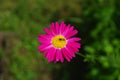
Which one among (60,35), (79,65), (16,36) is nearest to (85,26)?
(79,65)

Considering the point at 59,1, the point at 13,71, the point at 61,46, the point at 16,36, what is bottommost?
the point at 61,46

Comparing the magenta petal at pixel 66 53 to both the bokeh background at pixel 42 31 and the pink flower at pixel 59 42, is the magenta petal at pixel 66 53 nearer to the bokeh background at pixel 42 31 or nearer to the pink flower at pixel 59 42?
the pink flower at pixel 59 42

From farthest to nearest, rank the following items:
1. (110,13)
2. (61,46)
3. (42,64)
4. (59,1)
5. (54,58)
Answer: (59,1)
(42,64)
(110,13)
(61,46)
(54,58)

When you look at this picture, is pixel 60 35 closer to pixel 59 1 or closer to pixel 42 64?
pixel 42 64

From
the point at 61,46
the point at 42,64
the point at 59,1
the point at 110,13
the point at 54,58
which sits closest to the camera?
the point at 54,58

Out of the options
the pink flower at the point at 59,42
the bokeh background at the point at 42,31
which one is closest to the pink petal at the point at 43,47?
the pink flower at the point at 59,42

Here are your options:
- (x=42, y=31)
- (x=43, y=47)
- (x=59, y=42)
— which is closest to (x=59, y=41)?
(x=59, y=42)
